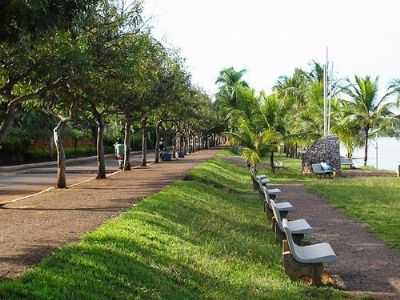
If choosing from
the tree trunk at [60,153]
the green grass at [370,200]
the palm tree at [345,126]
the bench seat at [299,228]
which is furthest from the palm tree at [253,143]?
the palm tree at [345,126]

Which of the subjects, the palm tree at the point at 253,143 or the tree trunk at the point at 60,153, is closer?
the tree trunk at the point at 60,153

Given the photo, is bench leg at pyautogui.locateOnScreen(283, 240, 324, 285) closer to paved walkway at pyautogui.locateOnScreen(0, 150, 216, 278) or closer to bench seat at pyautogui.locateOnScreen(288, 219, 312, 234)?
bench seat at pyautogui.locateOnScreen(288, 219, 312, 234)

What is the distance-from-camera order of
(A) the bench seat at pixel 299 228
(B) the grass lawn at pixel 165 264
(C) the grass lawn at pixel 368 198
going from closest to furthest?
(B) the grass lawn at pixel 165 264 < (A) the bench seat at pixel 299 228 < (C) the grass lawn at pixel 368 198

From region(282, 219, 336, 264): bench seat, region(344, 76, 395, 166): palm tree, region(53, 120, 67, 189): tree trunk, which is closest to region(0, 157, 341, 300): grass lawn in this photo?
region(282, 219, 336, 264): bench seat

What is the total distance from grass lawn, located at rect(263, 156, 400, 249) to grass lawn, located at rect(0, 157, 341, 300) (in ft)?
8.62

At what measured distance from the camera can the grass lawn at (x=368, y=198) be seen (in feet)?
45.4

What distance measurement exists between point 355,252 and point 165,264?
14.7 feet

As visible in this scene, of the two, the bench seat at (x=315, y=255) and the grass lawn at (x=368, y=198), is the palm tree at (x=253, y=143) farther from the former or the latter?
the bench seat at (x=315, y=255)

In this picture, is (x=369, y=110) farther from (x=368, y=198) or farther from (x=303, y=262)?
(x=303, y=262)

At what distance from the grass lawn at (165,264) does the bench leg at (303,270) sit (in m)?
0.17

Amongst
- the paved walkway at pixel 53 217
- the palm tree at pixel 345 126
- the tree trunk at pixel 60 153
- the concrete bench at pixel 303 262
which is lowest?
the concrete bench at pixel 303 262

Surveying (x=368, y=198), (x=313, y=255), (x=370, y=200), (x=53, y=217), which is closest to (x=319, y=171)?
(x=368, y=198)

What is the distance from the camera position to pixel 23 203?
15.1 meters

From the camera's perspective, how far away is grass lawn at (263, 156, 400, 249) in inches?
544
